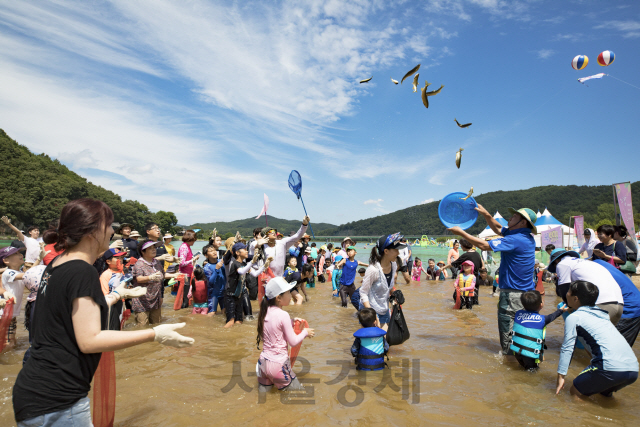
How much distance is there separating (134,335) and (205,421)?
2.23 meters

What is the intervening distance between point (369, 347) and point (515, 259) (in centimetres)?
237

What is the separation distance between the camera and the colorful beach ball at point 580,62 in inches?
448

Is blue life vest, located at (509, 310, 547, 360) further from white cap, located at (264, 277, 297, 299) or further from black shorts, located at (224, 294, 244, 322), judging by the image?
black shorts, located at (224, 294, 244, 322)

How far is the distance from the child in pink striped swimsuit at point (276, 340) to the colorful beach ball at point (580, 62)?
1272cm

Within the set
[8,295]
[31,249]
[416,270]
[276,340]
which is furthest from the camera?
[416,270]

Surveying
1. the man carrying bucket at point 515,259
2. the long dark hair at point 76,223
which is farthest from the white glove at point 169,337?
the man carrying bucket at point 515,259

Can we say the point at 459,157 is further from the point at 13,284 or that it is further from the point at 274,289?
the point at 13,284


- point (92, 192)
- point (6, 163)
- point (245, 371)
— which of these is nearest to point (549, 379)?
point (245, 371)

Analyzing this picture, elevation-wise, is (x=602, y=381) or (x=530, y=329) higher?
(x=530, y=329)

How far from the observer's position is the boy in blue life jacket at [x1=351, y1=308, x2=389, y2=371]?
4.56 m

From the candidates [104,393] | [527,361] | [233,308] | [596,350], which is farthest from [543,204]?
[104,393]

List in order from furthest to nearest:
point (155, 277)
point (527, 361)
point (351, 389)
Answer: point (155, 277) → point (527, 361) → point (351, 389)

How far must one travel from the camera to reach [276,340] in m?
3.90

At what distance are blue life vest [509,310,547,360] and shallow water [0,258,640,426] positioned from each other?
0.33 metres
